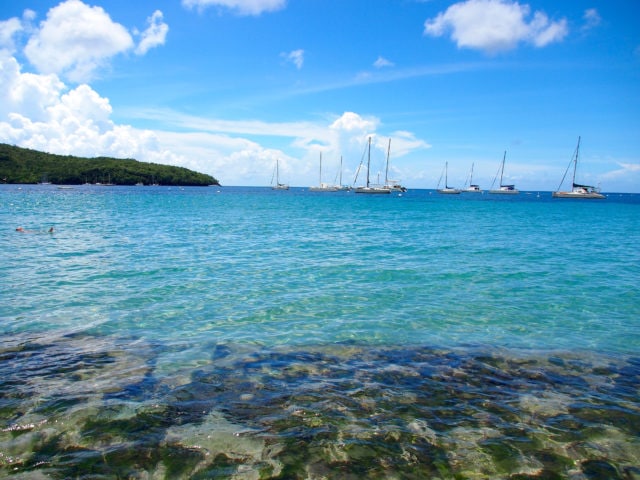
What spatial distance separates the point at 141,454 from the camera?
19.5 ft

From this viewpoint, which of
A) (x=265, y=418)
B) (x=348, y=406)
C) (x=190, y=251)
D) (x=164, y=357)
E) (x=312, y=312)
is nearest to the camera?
(x=265, y=418)

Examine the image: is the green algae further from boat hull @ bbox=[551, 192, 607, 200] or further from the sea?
boat hull @ bbox=[551, 192, 607, 200]

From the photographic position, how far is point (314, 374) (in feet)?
29.0

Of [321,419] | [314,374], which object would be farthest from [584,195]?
[321,419]

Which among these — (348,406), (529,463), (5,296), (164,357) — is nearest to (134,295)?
(5,296)

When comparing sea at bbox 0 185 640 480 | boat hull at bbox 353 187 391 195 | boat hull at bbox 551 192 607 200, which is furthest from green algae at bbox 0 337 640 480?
boat hull at bbox 551 192 607 200

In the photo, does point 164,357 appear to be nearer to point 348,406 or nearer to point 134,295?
point 348,406

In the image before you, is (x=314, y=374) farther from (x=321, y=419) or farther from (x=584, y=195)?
(x=584, y=195)

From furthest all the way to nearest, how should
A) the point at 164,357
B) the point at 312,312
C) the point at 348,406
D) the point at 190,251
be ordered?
the point at 190,251 < the point at 312,312 < the point at 164,357 < the point at 348,406

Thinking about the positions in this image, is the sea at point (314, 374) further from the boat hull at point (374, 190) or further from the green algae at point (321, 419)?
the boat hull at point (374, 190)

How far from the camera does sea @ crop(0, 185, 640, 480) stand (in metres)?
6.01

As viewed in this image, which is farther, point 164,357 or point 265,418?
point 164,357

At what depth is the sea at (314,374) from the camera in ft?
19.7

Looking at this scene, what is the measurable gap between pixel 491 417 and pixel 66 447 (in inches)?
280
